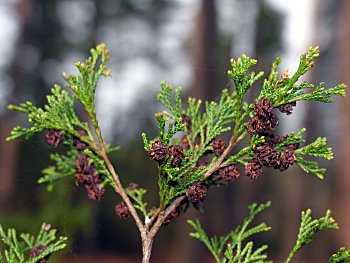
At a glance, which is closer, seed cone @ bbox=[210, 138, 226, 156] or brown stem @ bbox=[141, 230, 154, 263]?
brown stem @ bbox=[141, 230, 154, 263]

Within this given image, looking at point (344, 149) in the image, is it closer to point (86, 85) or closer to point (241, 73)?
point (241, 73)

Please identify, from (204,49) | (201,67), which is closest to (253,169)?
(201,67)

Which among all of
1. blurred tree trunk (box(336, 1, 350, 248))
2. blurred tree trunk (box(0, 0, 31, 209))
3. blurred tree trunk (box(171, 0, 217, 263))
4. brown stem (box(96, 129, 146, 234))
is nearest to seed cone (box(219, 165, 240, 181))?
brown stem (box(96, 129, 146, 234))

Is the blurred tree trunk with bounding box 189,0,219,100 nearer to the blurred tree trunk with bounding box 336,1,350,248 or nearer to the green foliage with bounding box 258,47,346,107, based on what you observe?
the blurred tree trunk with bounding box 336,1,350,248

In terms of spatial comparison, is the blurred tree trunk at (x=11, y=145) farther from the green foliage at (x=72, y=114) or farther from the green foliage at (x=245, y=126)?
the green foliage at (x=245, y=126)

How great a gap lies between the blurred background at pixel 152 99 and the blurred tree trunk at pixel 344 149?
1.2 inches

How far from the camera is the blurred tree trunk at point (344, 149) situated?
33.2 ft

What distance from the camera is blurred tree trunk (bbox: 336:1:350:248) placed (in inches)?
399

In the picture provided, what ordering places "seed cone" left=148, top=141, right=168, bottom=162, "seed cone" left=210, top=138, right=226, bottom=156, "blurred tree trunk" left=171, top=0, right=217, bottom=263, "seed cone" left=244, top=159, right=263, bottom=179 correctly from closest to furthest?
1. "seed cone" left=148, top=141, right=168, bottom=162
2. "seed cone" left=244, top=159, right=263, bottom=179
3. "seed cone" left=210, top=138, right=226, bottom=156
4. "blurred tree trunk" left=171, top=0, right=217, bottom=263

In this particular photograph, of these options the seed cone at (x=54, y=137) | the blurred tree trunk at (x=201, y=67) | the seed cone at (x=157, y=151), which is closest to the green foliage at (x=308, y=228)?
the seed cone at (x=157, y=151)

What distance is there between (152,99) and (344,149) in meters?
28.8

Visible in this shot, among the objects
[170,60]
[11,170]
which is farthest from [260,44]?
[11,170]

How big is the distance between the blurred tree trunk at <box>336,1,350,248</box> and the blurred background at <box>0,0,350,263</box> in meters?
0.03

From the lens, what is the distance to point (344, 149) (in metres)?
10.8
